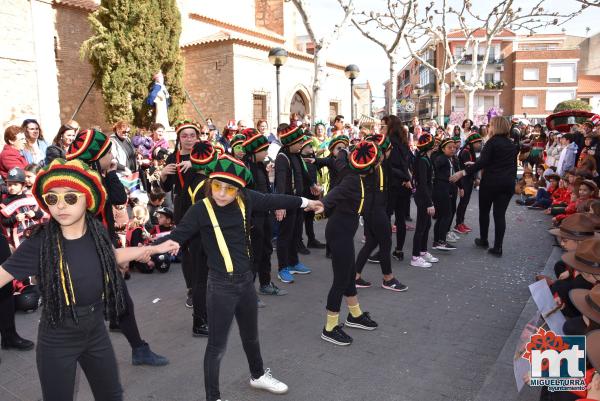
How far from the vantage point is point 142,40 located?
17.8 metres

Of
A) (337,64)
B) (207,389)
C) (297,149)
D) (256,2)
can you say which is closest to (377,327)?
(207,389)

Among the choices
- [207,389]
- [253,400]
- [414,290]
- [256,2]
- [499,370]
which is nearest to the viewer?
[207,389]

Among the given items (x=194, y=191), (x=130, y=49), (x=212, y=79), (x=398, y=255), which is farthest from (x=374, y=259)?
(x=212, y=79)

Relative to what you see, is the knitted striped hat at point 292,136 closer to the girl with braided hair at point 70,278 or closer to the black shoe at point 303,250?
the black shoe at point 303,250

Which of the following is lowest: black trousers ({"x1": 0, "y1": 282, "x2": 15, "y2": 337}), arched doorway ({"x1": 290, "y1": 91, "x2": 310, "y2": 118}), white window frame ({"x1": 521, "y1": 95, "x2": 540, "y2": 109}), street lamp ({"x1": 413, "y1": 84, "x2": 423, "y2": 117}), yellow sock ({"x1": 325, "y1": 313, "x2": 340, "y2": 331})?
yellow sock ({"x1": 325, "y1": 313, "x2": 340, "y2": 331})

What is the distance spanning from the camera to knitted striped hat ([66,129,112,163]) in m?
3.94

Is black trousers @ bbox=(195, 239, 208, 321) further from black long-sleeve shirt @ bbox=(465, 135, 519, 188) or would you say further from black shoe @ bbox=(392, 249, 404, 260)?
black long-sleeve shirt @ bbox=(465, 135, 519, 188)

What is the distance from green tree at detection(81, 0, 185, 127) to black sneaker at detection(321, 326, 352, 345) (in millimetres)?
15972

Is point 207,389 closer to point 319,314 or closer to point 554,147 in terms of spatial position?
point 319,314

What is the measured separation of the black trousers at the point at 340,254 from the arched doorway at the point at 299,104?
22179 millimetres

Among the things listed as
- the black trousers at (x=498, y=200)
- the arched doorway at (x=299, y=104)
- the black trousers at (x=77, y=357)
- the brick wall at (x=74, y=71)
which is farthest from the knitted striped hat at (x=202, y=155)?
the arched doorway at (x=299, y=104)

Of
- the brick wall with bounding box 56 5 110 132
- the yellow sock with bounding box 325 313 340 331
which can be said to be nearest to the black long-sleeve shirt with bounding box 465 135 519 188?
the yellow sock with bounding box 325 313 340 331

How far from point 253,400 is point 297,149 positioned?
373cm

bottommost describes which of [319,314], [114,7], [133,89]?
[319,314]
